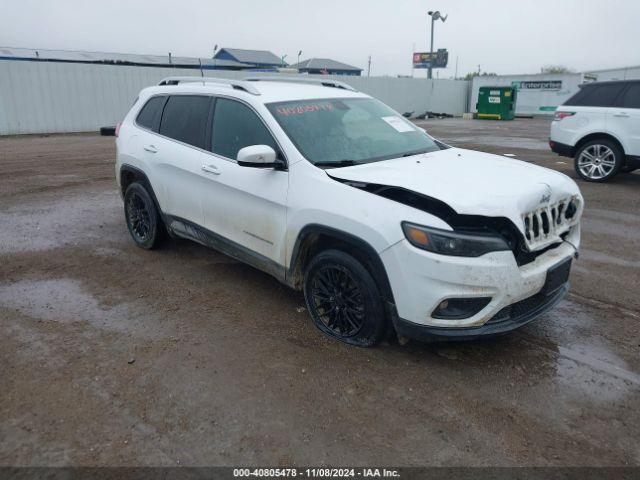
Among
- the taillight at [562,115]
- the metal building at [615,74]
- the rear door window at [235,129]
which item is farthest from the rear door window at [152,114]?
the metal building at [615,74]

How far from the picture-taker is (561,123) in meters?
9.66

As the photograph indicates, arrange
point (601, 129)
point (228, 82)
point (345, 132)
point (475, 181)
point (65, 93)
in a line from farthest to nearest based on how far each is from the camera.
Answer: point (65, 93) < point (601, 129) < point (228, 82) < point (345, 132) < point (475, 181)

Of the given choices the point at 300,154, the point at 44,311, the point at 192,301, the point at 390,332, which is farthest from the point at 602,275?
the point at 44,311

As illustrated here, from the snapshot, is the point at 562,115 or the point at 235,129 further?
the point at 562,115

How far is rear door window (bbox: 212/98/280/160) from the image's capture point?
13.4ft

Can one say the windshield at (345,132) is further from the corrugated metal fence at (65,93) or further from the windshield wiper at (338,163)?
the corrugated metal fence at (65,93)

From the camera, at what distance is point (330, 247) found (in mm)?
3658

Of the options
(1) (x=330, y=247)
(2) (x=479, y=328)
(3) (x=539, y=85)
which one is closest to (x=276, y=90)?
(1) (x=330, y=247)

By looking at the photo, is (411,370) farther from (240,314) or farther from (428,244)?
(240,314)

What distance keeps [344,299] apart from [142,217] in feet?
9.83

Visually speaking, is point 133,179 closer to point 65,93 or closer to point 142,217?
point 142,217

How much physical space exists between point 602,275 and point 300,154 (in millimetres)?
3286

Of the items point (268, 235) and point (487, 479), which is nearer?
point (487, 479)

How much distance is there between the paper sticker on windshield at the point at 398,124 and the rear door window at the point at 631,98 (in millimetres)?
6084
